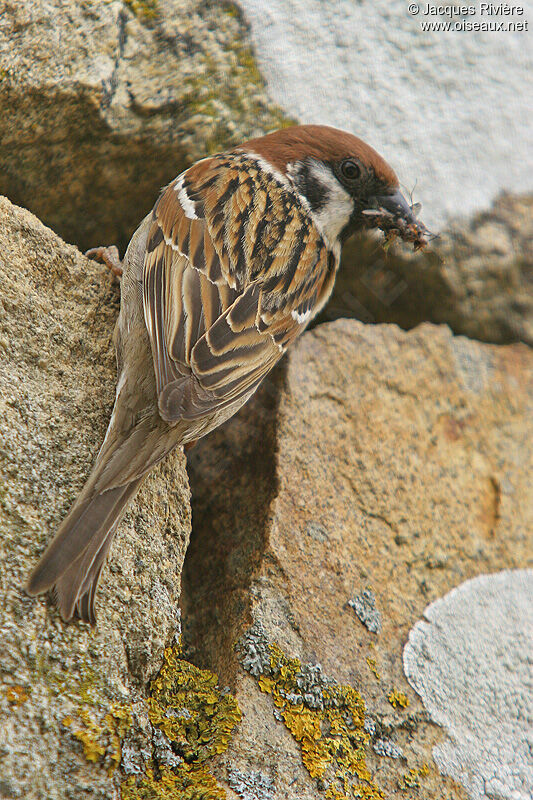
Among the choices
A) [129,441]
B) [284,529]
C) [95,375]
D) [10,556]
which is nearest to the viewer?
[10,556]

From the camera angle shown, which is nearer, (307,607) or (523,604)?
(307,607)

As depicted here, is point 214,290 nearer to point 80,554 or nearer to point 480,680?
point 80,554

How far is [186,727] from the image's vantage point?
6.32ft

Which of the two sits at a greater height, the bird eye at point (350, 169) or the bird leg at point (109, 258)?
the bird eye at point (350, 169)

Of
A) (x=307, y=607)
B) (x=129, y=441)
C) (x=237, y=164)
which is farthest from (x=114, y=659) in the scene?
(x=237, y=164)

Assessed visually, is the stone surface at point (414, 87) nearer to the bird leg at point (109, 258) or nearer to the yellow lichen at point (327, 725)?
the bird leg at point (109, 258)

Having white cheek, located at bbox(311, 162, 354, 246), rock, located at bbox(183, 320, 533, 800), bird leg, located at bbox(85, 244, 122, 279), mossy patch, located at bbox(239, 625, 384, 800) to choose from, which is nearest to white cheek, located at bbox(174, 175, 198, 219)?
bird leg, located at bbox(85, 244, 122, 279)

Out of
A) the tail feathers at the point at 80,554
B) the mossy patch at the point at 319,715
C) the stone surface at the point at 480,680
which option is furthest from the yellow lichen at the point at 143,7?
the stone surface at the point at 480,680

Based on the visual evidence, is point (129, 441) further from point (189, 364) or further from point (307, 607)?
point (307, 607)

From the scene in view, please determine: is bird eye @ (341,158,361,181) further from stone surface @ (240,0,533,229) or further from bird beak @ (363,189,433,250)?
stone surface @ (240,0,533,229)

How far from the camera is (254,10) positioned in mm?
3283

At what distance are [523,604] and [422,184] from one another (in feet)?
5.92

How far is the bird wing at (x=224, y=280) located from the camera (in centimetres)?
217

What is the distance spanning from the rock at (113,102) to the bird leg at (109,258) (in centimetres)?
33
